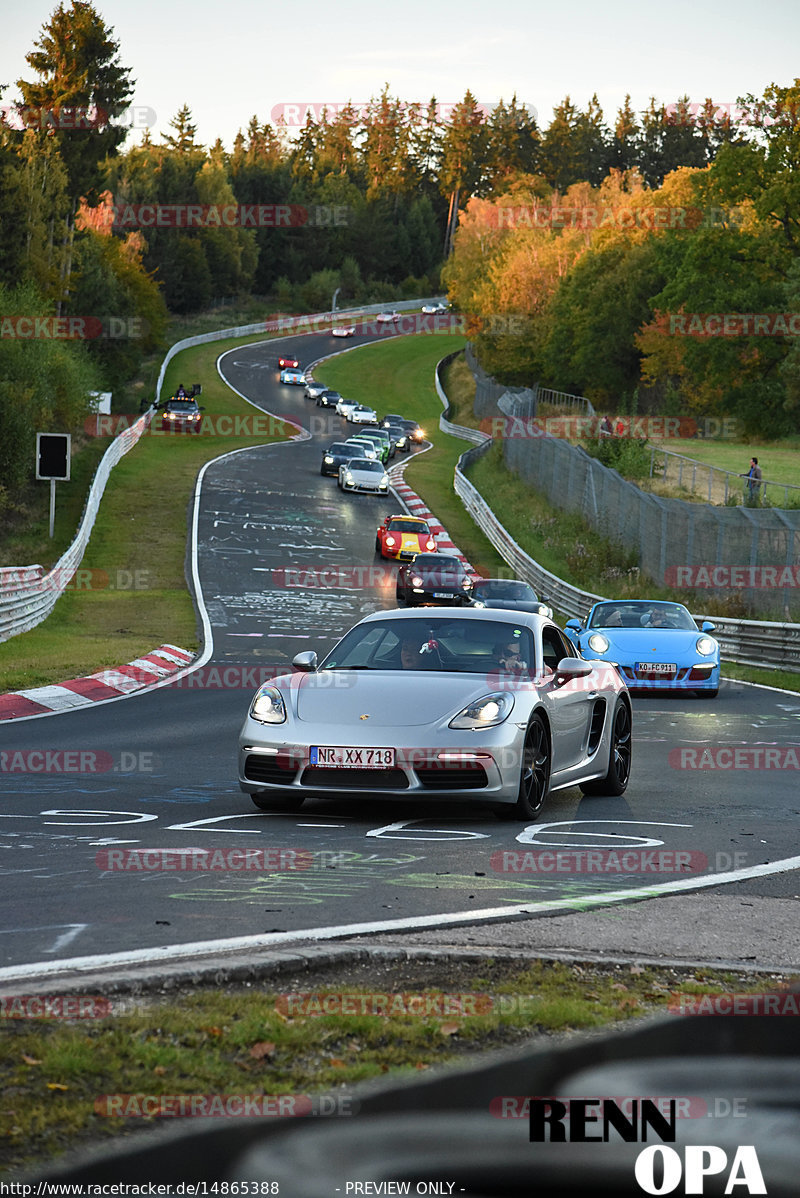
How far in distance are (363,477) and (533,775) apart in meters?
48.4

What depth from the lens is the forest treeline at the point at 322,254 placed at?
61.9 metres

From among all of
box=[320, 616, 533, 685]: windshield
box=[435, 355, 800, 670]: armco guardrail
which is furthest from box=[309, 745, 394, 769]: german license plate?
box=[435, 355, 800, 670]: armco guardrail

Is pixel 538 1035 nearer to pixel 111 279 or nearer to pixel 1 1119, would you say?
pixel 1 1119

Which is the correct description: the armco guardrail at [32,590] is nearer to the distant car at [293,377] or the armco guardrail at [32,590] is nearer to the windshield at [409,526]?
the windshield at [409,526]

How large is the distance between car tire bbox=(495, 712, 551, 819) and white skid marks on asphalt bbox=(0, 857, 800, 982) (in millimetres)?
2057

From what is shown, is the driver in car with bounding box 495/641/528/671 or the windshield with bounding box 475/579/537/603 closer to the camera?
the driver in car with bounding box 495/641/528/671

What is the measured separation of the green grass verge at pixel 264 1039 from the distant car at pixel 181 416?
225ft

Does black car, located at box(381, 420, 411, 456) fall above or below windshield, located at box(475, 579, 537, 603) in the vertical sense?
below

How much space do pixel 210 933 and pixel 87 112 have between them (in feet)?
248

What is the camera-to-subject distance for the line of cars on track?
9.74m

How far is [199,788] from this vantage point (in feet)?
38.5

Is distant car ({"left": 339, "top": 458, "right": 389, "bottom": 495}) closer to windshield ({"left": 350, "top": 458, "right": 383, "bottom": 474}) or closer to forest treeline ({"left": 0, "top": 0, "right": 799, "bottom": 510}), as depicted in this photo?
windshield ({"left": 350, "top": 458, "right": 383, "bottom": 474})

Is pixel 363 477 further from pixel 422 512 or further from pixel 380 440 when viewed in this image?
pixel 380 440

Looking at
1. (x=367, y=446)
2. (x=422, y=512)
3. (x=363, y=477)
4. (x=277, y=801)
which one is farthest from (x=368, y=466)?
(x=277, y=801)
